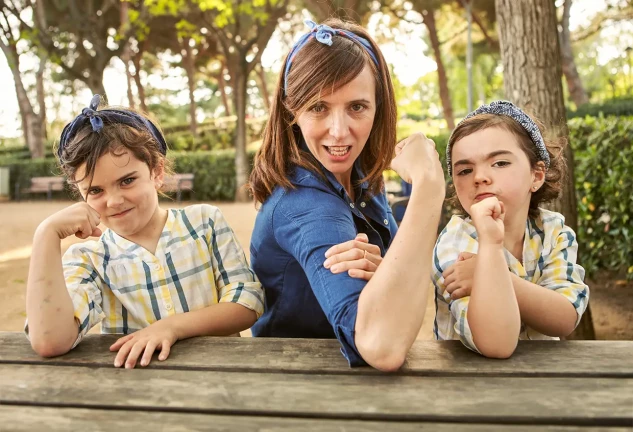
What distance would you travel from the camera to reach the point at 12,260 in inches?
306

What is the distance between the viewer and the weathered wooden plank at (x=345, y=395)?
1.16 metres

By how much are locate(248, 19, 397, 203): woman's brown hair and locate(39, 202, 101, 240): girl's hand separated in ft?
1.68

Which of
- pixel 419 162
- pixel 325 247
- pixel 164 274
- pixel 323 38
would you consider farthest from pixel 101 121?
pixel 419 162

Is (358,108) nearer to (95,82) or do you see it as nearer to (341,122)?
(341,122)

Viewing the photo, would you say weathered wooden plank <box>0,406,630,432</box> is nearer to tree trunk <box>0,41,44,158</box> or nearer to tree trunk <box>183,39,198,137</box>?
tree trunk <box>0,41,44,158</box>

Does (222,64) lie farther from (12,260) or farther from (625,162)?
(625,162)

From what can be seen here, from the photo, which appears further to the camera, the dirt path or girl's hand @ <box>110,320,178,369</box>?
the dirt path

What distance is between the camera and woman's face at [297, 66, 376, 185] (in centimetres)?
180

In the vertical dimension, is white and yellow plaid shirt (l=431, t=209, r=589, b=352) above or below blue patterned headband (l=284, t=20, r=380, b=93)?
below

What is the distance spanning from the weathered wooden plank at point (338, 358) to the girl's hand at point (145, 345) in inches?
1.0

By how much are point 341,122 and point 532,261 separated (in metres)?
0.74

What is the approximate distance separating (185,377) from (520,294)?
900mm

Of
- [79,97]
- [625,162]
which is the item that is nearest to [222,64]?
[79,97]

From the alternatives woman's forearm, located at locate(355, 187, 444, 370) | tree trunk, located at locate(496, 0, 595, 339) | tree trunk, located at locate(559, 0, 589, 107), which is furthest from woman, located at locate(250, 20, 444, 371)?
tree trunk, located at locate(559, 0, 589, 107)
